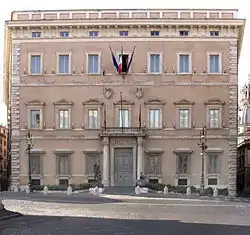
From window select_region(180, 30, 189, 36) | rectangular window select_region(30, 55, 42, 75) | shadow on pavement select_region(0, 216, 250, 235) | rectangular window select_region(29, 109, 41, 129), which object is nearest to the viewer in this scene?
shadow on pavement select_region(0, 216, 250, 235)

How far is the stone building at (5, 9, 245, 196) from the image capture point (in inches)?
2126

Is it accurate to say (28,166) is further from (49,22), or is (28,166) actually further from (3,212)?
(3,212)

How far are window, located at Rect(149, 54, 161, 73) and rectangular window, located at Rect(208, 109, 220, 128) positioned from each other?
6.17 metres

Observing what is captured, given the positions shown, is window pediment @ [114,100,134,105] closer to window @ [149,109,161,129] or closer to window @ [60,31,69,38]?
window @ [149,109,161,129]

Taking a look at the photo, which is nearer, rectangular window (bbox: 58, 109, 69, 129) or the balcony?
the balcony

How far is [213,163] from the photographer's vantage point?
54.2 m

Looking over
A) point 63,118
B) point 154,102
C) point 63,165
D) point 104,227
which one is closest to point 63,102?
point 63,118

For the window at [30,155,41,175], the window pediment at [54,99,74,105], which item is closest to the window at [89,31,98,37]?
the window pediment at [54,99,74,105]

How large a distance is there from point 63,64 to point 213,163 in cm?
1634

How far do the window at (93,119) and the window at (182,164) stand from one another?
8.08 m

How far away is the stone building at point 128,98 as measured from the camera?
5400 cm

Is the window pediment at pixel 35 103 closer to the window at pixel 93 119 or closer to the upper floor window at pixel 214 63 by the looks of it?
the window at pixel 93 119

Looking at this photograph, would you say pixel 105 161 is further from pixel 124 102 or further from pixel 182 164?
pixel 182 164

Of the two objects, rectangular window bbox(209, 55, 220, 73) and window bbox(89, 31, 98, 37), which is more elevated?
window bbox(89, 31, 98, 37)
